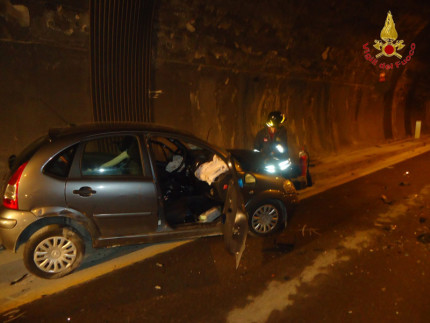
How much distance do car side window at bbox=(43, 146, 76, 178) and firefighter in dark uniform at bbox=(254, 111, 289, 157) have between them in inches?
161

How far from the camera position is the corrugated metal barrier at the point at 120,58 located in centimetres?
664

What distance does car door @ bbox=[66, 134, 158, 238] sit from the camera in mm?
3795

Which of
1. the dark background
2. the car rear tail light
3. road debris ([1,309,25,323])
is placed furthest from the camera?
the dark background

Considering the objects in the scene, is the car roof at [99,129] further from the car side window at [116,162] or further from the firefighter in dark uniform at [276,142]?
the firefighter in dark uniform at [276,142]

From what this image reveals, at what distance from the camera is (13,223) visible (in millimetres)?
3605

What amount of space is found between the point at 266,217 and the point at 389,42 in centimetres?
1214

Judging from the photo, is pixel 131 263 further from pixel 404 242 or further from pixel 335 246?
pixel 404 242

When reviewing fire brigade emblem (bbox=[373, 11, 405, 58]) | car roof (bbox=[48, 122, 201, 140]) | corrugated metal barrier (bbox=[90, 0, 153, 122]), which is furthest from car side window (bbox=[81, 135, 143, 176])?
fire brigade emblem (bbox=[373, 11, 405, 58])

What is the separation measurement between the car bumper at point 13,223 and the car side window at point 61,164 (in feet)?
1.56

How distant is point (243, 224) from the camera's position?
4117mm

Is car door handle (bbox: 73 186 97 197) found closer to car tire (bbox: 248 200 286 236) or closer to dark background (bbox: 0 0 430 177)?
car tire (bbox: 248 200 286 236)

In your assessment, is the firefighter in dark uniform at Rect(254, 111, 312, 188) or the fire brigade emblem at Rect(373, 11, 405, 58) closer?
the firefighter in dark uniform at Rect(254, 111, 312, 188)

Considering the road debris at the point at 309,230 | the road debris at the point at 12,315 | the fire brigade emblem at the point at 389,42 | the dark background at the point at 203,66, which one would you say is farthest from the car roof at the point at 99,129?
the fire brigade emblem at the point at 389,42

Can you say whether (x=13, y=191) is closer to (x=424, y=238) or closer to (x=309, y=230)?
(x=309, y=230)
